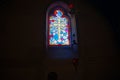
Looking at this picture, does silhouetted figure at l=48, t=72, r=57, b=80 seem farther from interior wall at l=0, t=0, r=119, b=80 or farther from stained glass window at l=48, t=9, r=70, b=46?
stained glass window at l=48, t=9, r=70, b=46

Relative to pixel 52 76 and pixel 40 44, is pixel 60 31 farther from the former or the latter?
pixel 52 76

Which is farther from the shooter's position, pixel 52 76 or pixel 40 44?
pixel 40 44

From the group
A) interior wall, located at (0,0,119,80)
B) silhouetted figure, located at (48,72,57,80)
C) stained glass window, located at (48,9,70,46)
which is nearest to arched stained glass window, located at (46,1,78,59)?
stained glass window, located at (48,9,70,46)

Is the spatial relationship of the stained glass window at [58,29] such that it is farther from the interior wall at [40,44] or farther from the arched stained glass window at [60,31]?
the interior wall at [40,44]

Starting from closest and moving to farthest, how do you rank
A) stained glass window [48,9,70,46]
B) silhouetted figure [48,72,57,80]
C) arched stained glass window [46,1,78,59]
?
silhouetted figure [48,72,57,80], arched stained glass window [46,1,78,59], stained glass window [48,9,70,46]

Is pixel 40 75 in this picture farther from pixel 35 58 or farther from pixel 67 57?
pixel 67 57

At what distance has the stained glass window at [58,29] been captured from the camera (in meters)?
5.10

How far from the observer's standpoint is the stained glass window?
510cm

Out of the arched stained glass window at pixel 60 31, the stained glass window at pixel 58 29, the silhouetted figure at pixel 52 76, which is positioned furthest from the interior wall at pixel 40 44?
the stained glass window at pixel 58 29

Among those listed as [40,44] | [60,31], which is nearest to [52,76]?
[40,44]

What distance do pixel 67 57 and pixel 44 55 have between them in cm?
75

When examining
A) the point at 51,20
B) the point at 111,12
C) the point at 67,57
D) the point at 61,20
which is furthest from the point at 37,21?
the point at 111,12

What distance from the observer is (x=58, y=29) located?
524cm

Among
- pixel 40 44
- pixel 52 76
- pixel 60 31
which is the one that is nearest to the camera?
pixel 52 76
